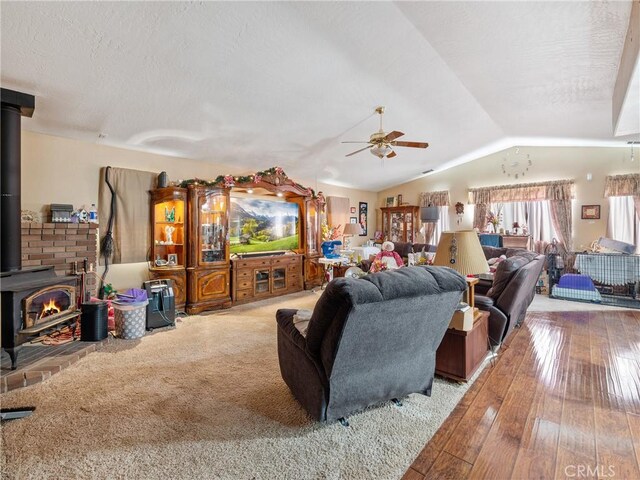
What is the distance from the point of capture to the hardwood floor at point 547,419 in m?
1.64

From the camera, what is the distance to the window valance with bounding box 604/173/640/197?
18.5 ft

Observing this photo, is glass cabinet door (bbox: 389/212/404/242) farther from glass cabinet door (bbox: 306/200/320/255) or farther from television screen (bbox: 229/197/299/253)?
television screen (bbox: 229/197/299/253)

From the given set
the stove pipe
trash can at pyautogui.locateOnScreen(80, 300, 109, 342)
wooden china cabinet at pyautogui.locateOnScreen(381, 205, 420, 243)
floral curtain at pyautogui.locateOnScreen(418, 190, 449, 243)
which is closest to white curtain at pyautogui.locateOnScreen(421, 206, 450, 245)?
floral curtain at pyautogui.locateOnScreen(418, 190, 449, 243)

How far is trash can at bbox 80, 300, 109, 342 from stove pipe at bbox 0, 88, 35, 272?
2.50 ft

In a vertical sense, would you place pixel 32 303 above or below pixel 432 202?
below

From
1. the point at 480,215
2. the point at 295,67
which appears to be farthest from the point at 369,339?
the point at 480,215

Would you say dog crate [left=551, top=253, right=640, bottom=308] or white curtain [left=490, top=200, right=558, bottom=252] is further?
white curtain [left=490, top=200, right=558, bottom=252]

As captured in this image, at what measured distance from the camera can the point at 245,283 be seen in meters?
5.26

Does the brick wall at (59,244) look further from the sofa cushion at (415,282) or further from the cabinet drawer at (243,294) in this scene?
the sofa cushion at (415,282)

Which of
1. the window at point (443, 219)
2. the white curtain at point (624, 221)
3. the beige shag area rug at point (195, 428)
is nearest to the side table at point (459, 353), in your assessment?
the beige shag area rug at point (195, 428)

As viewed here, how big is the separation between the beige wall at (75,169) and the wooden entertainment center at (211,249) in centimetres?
41

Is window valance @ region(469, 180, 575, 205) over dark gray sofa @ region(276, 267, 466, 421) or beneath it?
over

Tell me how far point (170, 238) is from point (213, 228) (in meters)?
0.68

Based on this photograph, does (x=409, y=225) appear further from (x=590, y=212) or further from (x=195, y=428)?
(x=195, y=428)
